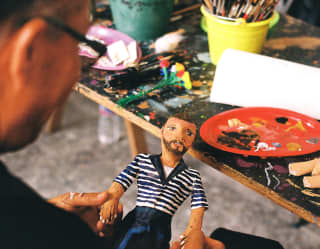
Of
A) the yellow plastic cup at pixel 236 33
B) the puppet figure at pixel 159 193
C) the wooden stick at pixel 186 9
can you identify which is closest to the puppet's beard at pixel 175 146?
the puppet figure at pixel 159 193

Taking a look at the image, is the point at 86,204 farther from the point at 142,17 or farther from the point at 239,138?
the point at 142,17

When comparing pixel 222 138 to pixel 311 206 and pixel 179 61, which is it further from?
pixel 179 61

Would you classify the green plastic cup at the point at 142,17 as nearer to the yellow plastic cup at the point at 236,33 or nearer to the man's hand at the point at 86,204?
the yellow plastic cup at the point at 236,33

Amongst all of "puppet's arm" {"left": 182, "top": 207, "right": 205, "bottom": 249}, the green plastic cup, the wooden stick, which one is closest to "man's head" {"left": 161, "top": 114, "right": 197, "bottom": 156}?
"puppet's arm" {"left": 182, "top": 207, "right": 205, "bottom": 249}

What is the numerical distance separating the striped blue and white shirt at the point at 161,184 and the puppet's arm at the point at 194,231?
0.04 ft

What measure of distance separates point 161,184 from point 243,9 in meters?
0.58

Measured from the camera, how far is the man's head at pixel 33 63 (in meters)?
0.39

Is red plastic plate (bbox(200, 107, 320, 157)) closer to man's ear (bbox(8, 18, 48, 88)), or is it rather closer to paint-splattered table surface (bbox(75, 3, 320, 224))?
paint-splattered table surface (bbox(75, 3, 320, 224))

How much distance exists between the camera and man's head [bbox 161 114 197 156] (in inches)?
25.8

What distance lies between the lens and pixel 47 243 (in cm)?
42

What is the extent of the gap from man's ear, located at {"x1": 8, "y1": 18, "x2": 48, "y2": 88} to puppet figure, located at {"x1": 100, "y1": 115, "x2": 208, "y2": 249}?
1.05 ft

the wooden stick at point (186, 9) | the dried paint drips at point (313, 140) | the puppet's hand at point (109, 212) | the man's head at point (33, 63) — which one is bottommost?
the puppet's hand at point (109, 212)

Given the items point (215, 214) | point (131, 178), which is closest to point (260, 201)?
point (215, 214)

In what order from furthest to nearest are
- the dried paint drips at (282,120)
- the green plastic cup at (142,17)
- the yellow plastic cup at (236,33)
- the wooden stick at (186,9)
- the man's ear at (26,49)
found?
the wooden stick at (186,9), the green plastic cup at (142,17), the yellow plastic cup at (236,33), the dried paint drips at (282,120), the man's ear at (26,49)
